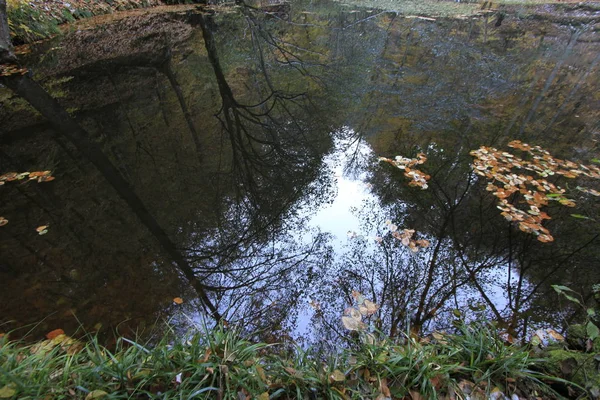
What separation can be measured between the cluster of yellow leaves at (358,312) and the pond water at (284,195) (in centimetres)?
7

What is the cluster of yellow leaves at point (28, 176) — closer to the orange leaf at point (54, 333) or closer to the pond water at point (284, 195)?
the pond water at point (284, 195)

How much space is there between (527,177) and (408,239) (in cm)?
195

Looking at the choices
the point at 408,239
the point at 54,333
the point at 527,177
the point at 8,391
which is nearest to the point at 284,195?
the point at 408,239

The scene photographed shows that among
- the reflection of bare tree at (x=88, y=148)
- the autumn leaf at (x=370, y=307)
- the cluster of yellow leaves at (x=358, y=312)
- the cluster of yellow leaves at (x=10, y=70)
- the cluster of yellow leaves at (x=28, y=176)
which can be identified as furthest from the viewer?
the cluster of yellow leaves at (x=10, y=70)

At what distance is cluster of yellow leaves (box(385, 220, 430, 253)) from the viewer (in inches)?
115

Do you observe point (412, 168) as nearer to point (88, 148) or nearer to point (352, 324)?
point (352, 324)

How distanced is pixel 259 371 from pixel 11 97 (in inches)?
257

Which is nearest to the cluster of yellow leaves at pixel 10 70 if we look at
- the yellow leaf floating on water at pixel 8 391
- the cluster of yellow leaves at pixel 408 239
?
the yellow leaf floating on water at pixel 8 391

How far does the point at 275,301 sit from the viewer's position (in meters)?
2.43

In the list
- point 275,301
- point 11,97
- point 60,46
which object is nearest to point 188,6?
point 60,46

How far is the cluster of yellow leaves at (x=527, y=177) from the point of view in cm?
→ 313

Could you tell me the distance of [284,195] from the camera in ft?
11.8

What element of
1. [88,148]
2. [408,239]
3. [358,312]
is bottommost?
[358,312]

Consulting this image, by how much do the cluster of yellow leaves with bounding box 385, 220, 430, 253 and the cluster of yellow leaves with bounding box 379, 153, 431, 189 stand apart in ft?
2.67
